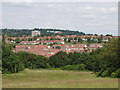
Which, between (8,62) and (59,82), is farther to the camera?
(8,62)

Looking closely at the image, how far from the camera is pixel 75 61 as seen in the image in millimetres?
93375

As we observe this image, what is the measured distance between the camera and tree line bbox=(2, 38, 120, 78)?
35756mm

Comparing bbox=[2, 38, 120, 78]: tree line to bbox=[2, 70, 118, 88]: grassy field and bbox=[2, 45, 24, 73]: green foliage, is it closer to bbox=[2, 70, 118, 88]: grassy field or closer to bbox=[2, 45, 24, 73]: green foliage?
bbox=[2, 45, 24, 73]: green foliage

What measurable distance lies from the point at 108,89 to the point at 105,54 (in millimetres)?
19565

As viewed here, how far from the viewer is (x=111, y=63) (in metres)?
36.8

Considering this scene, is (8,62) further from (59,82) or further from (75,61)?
(59,82)

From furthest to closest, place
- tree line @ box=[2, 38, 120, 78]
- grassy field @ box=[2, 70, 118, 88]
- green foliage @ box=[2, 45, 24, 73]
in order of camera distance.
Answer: green foliage @ box=[2, 45, 24, 73]
tree line @ box=[2, 38, 120, 78]
grassy field @ box=[2, 70, 118, 88]

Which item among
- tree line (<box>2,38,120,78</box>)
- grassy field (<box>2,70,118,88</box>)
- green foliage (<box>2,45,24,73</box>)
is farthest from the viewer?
green foliage (<box>2,45,24,73</box>)

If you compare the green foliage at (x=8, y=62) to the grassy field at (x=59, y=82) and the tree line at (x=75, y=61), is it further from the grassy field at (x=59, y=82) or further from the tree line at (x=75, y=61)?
the grassy field at (x=59, y=82)

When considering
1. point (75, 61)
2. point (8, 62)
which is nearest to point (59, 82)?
point (8, 62)

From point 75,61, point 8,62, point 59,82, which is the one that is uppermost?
point 59,82

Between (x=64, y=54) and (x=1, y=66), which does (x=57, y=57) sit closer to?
(x=64, y=54)

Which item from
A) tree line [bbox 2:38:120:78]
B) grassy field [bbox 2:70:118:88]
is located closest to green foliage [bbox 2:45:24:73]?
tree line [bbox 2:38:120:78]

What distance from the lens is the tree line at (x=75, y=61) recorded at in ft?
117
